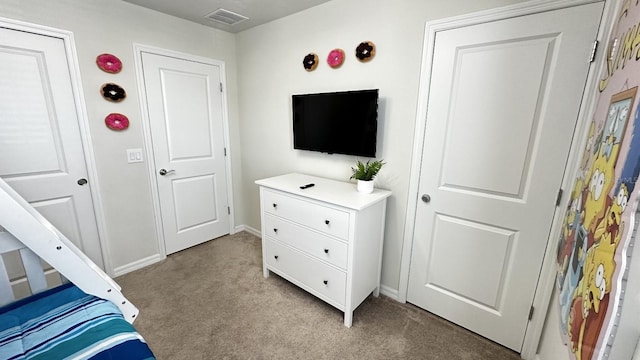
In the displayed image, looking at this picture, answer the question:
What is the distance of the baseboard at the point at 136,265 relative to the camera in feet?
7.98

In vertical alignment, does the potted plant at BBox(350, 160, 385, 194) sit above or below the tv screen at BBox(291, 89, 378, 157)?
below

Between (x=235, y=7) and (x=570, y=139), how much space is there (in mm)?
2616

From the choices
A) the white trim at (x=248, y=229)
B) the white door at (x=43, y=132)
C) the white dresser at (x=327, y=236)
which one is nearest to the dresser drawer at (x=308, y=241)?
the white dresser at (x=327, y=236)

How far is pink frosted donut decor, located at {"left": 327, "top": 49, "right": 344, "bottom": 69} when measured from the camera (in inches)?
83.2

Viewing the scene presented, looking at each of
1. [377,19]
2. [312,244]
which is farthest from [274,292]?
[377,19]

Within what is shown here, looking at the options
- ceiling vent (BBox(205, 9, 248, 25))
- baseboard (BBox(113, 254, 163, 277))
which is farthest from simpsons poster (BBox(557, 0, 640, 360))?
baseboard (BBox(113, 254, 163, 277))

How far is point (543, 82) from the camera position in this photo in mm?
1396

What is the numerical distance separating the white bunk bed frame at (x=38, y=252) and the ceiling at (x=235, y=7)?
1.99 meters

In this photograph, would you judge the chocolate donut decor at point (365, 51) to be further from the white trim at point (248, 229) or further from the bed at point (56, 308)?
the white trim at point (248, 229)

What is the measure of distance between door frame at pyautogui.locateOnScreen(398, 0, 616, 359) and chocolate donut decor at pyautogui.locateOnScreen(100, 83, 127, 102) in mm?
2491

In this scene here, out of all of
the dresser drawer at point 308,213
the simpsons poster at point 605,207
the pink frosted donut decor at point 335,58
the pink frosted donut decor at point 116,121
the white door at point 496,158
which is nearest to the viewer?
the simpsons poster at point 605,207

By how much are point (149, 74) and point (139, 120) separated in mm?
444

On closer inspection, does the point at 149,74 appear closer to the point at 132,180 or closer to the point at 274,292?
the point at 132,180

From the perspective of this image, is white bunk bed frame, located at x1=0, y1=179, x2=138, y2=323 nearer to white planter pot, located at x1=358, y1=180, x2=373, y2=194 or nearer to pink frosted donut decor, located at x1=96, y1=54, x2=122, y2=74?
white planter pot, located at x1=358, y1=180, x2=373, y2=194
